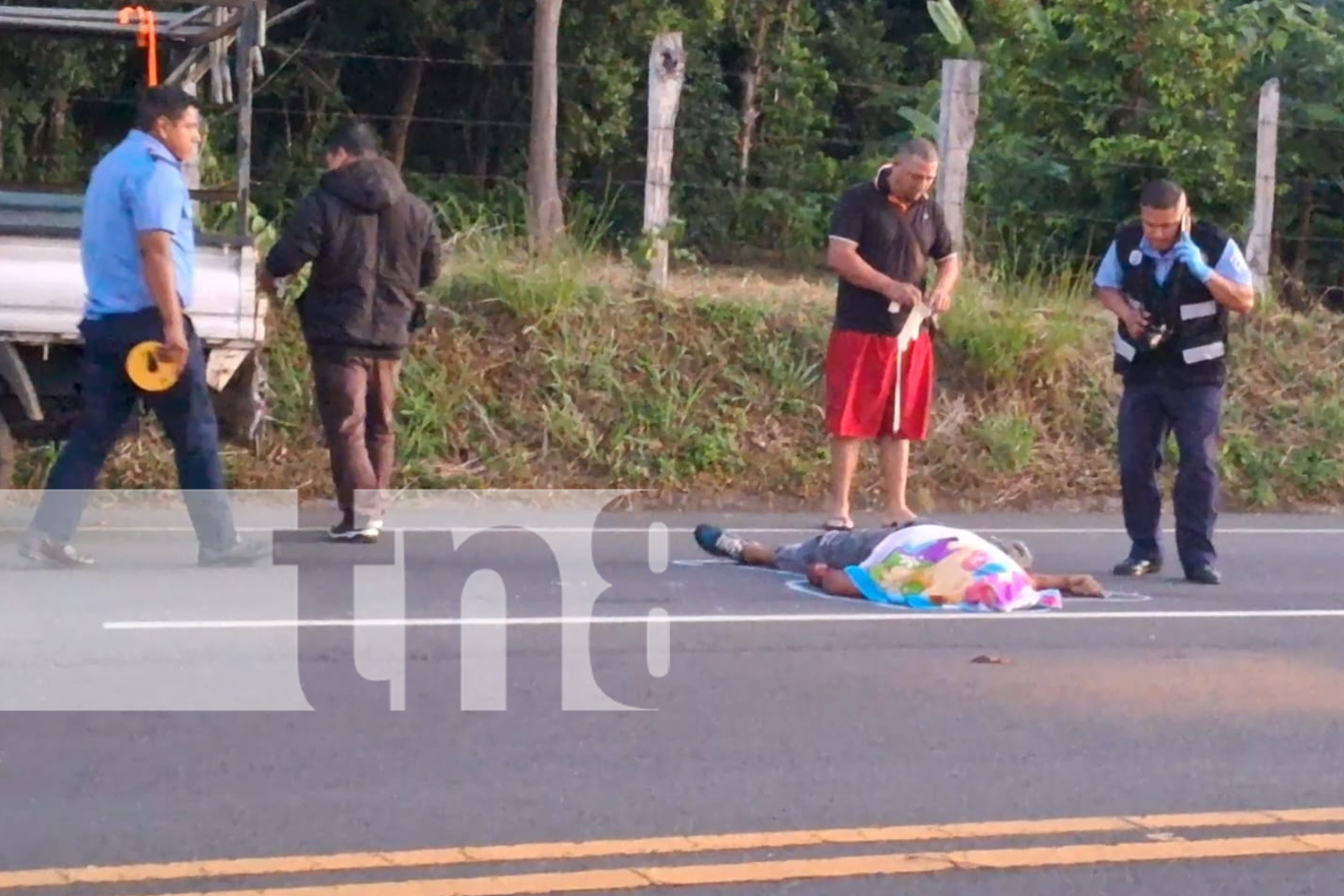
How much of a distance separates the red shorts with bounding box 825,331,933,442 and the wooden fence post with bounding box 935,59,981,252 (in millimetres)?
4941

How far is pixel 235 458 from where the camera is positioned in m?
11.9

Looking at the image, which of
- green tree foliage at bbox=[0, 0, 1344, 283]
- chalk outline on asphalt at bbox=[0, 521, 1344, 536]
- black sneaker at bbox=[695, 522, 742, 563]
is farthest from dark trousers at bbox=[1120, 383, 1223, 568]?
green tree foliage at bbox=[0, 0, 1344, 283]

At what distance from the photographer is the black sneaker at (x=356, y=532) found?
942 cm

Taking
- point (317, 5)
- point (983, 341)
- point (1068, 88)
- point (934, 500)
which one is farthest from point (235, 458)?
point (317, 5)

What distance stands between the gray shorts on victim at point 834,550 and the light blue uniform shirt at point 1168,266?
5.68 ft

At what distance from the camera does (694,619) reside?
7828 mm

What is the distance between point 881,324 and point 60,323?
3.76m

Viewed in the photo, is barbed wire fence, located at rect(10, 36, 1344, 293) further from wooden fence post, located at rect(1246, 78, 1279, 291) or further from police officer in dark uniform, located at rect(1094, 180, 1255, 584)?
police officer in dark uniform, located at rect(1094, 180, 1255, 584)

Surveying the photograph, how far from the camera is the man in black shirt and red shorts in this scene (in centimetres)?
1002

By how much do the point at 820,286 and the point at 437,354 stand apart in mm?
3700

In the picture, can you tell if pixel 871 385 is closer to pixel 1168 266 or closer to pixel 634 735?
pixel 1168 266

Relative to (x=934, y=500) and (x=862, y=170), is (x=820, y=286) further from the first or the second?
(x=862, y=170)

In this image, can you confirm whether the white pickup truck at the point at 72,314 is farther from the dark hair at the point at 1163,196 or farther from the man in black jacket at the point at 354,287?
the dark hair at the point at 1163,196

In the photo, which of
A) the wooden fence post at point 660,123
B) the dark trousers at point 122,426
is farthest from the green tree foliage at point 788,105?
the dark trousers at point 122,426
